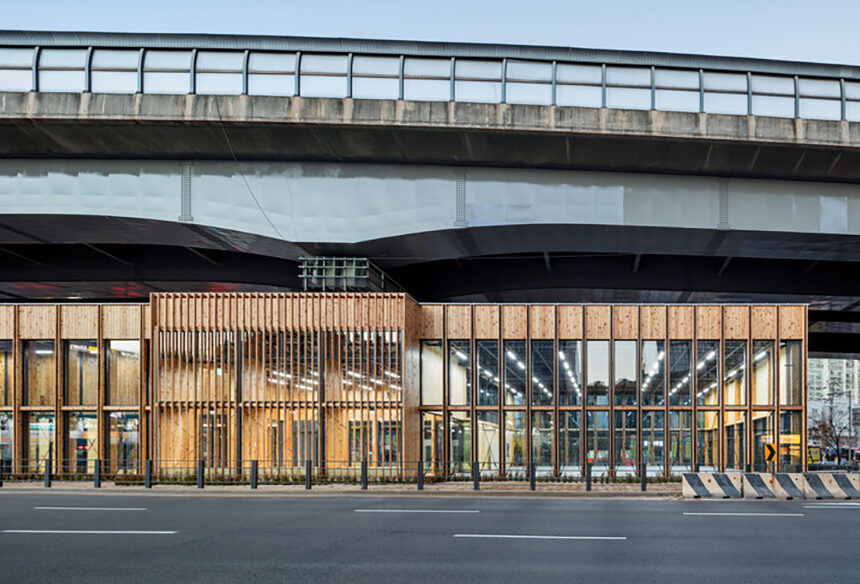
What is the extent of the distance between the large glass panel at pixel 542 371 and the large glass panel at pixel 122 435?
513 inches

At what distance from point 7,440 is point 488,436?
15568mm

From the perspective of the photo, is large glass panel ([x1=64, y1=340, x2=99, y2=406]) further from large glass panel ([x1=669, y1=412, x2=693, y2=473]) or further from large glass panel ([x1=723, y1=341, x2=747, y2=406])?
large glass panel ([x1=723, y1=341, x2=747, y2=406])

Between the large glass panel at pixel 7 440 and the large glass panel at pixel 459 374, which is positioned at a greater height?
the large glass panel at pixel 459 374

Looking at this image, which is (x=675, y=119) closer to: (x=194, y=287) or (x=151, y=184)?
(x=151, y=184)

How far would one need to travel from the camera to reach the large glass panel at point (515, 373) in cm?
2773

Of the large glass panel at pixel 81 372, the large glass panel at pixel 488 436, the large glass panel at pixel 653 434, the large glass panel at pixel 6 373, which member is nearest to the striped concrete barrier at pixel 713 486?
the large glass panel at pixel 653 434

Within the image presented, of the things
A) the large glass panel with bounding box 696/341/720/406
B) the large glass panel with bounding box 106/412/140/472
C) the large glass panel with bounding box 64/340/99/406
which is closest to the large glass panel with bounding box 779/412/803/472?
the large glass panel with bounding box 696/341/720/406

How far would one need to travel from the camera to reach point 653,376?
2769 cm

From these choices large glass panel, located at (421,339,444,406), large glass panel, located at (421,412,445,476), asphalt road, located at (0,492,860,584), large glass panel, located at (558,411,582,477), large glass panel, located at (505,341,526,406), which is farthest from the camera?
large glass panel, located at (421,339,444,406)

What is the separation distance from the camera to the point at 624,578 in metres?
9.15

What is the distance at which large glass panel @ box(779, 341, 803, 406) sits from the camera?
90.1 ft

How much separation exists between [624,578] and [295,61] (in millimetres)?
19385

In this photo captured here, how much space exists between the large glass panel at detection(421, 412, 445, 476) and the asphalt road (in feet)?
28.9

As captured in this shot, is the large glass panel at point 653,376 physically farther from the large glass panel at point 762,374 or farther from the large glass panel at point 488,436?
the large glass panel at point 488,436
